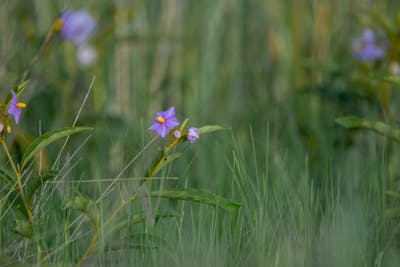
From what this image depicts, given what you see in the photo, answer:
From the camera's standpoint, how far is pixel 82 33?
3.61 m

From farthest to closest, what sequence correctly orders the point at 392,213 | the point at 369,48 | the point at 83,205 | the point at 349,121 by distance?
1. the point at 369,48
2. the point at 349,121
3. the point at 392,213
4. the point at 83,205

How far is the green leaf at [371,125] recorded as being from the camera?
2.25 meters

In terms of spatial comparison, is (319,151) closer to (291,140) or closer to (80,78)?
(291,140)

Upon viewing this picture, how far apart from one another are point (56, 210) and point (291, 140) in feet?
5.54

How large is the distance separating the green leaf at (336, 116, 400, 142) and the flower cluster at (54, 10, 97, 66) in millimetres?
1581

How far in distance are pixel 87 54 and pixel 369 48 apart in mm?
1227

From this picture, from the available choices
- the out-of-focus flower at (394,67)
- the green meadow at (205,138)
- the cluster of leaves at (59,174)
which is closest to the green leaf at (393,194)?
the green meadow at (205,138)

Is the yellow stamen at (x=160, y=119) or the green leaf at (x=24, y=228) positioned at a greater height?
the yellow stamen at (x=160, y=119)

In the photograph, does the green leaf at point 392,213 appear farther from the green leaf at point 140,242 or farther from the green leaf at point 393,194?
the green leaf at point 140,242

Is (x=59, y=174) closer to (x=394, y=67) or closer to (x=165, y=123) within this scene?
(x=165, y=123)

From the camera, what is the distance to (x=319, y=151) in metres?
3.48

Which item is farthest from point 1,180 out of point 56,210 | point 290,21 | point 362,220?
point 290,21

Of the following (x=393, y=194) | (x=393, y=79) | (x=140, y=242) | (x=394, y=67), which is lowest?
(x=140, y=242)

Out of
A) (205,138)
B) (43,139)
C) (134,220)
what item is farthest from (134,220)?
(205,138)
